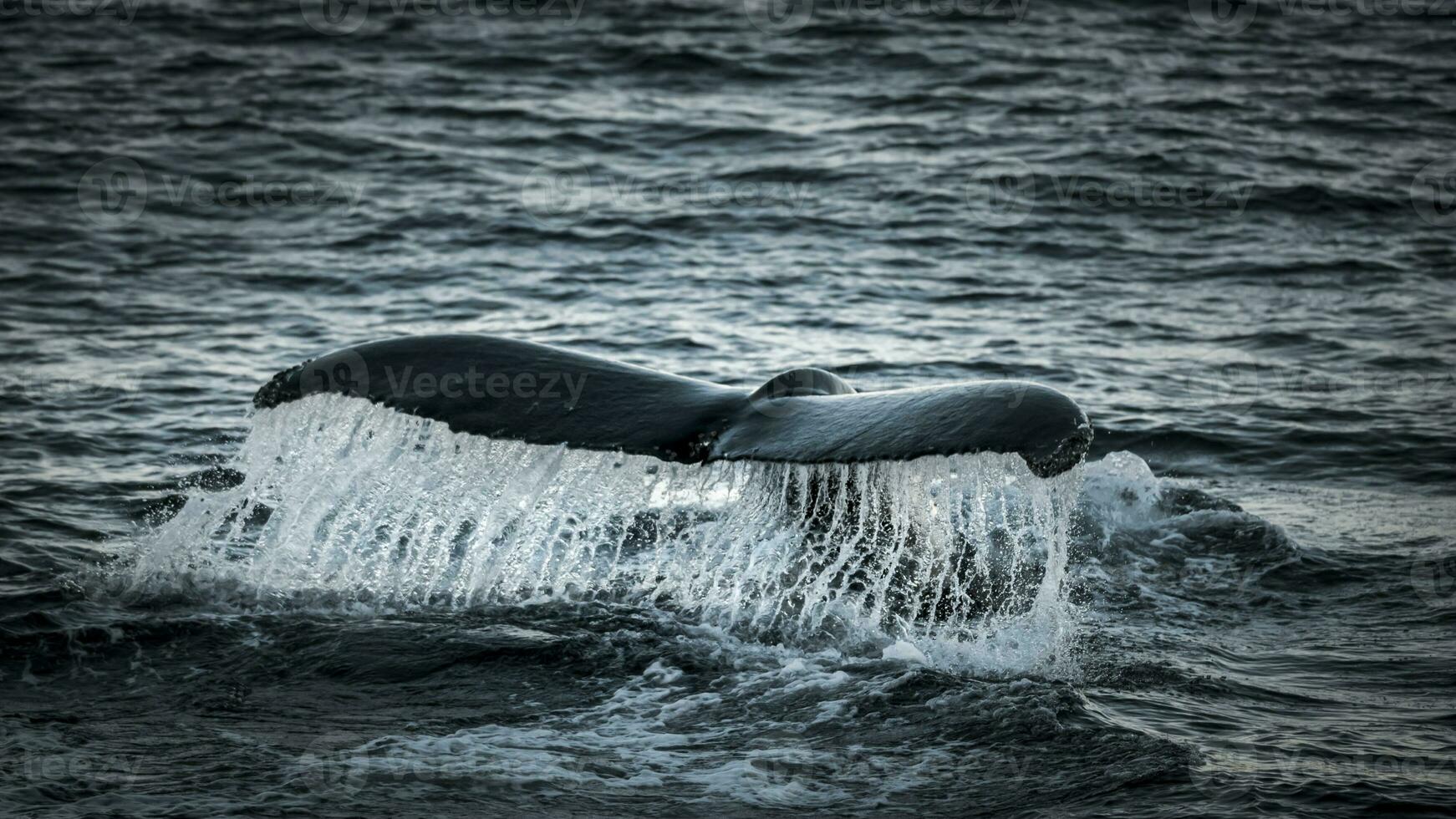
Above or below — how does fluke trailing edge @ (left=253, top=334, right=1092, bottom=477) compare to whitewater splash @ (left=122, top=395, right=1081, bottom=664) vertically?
above

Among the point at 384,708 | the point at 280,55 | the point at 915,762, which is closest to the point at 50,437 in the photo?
the point at 384,708

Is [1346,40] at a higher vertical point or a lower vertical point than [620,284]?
higher

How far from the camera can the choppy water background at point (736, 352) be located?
588 centimetres

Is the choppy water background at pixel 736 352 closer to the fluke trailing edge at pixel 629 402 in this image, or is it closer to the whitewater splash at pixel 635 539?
the whitewater splash at pixel 635 539

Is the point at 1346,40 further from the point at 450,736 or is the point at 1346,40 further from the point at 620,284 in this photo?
the point at 450,736

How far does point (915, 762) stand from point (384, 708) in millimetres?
2150

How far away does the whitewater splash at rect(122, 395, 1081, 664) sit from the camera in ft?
18.7

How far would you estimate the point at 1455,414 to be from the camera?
10953 millimetres

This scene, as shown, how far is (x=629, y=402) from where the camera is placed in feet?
18.3

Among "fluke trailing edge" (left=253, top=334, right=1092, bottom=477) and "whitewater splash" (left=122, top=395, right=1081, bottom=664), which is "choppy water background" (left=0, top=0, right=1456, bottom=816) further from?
"fluke trailing edge" (left=253, top=334, right=1092, bottom=477)

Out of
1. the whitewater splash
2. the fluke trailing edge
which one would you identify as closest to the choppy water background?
the whitewater splash

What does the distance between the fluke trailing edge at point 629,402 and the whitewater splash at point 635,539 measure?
0.24ft

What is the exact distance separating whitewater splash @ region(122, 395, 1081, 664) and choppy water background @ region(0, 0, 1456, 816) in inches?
2.5

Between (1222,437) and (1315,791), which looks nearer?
(1315,791)
